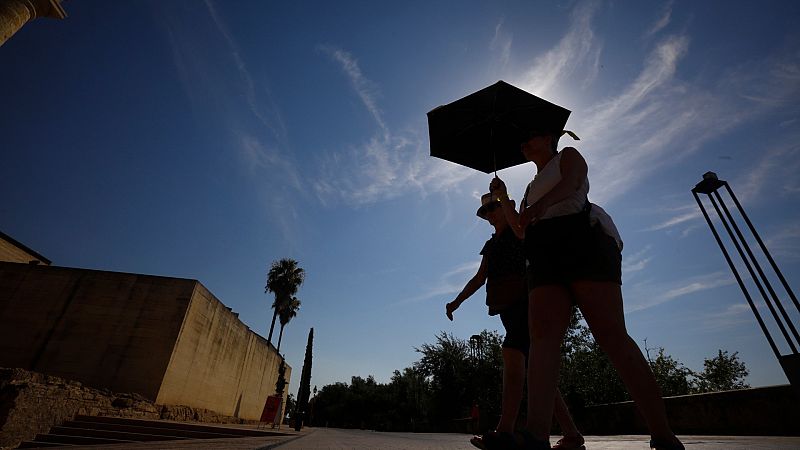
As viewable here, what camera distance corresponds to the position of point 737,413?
6695 millimetres

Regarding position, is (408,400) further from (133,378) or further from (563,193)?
(563,193)

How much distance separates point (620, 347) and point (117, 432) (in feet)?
42.1

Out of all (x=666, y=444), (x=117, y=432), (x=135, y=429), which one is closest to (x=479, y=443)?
(x=666, y=444)

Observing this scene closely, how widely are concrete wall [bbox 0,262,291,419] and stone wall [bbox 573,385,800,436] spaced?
663 inches

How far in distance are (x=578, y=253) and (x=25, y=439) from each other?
13732 mm

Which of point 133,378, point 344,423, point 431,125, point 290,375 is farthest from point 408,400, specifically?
point 431,125

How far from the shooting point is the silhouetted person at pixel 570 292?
132 cm

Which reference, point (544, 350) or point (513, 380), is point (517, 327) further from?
point (544, 350)

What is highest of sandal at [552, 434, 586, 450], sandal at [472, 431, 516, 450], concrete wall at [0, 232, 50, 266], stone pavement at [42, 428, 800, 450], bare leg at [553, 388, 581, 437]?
concrete wall at [0, 232, 50, 266]

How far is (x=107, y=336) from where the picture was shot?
13625mm

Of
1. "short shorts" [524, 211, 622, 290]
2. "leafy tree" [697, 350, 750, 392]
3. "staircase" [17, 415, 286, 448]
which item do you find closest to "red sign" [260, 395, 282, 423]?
"staircase" [17, 415, 286, 448]

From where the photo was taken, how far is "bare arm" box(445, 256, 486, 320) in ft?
9.31

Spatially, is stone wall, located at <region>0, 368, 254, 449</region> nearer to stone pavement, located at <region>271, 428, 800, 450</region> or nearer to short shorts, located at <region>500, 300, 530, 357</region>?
stone pavement, located at <region>271, 428, 800, 450</region>

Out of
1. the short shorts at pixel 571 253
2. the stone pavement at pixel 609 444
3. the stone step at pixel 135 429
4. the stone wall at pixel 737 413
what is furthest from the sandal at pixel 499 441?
the stone step at pixel 135 429
